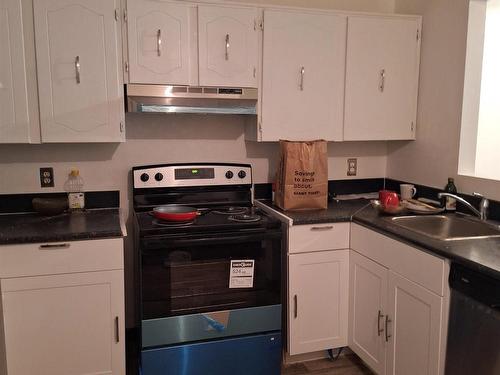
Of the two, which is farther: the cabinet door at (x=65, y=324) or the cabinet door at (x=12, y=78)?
the cabinet door at (x=12, y=78)

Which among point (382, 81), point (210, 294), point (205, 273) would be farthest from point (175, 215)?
point (382, 81)

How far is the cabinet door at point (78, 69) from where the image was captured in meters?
2.21

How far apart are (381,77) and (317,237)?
1.12 metres

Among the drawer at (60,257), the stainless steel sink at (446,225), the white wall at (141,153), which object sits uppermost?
the white wall at (141,153)

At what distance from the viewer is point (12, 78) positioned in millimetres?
2199

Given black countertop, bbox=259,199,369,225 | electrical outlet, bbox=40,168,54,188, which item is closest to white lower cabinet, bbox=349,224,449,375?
black countertop, bbox=259,199,369,225

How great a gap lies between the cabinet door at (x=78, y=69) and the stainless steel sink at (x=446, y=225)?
1.67m

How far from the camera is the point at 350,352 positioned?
278 cm

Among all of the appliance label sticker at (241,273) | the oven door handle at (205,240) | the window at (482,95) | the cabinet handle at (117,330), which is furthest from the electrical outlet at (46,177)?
the window at (482,95)

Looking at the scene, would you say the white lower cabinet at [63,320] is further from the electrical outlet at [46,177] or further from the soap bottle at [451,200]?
the soap bottle at [451,200]

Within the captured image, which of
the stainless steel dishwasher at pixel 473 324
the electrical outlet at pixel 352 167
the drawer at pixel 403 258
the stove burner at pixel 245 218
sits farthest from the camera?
the electrical outlet at pixel 352 167

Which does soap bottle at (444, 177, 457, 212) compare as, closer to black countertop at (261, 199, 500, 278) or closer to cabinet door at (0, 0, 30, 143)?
black countertop at (261, 199, 500, 278)

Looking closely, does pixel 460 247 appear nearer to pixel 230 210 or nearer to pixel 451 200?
pixel 451 200

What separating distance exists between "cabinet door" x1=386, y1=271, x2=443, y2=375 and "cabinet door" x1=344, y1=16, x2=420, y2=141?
3.48ft
